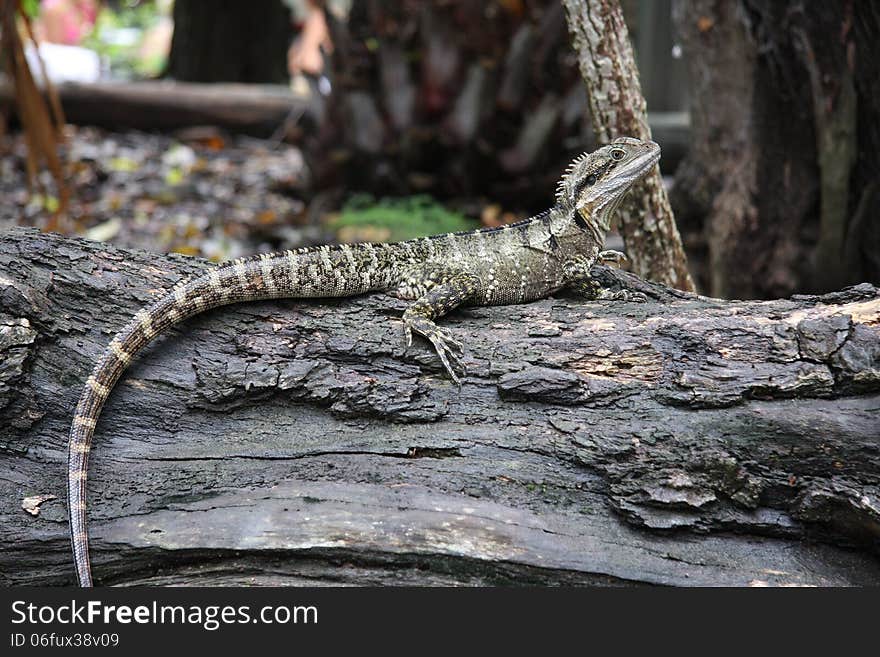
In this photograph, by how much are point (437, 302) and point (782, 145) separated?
3.70m

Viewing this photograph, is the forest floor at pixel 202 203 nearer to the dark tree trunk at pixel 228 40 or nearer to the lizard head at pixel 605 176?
the lizard head at pixel 605 176

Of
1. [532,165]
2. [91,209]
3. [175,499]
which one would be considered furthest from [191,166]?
[175,499]

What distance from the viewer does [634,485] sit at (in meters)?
3.39

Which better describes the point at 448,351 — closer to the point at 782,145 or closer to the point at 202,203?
the point at 782,145

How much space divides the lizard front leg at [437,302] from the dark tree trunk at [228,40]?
32.9 ft

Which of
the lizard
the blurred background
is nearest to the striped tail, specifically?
the lizard

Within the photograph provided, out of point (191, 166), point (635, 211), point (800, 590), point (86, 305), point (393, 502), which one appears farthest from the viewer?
point (191, 166)

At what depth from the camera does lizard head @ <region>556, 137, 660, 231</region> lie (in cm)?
434

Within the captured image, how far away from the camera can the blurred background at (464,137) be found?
19.6 ft

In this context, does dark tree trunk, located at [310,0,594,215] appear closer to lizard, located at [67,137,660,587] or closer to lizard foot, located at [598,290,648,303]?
lizard, located at [67,137,660,587]

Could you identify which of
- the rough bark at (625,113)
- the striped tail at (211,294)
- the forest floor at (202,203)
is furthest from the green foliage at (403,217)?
the striped tail at (211,294)

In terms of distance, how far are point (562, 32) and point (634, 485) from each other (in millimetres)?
6021

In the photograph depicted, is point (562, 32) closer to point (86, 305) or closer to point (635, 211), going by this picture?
point (635, 211)

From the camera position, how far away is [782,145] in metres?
6.29
